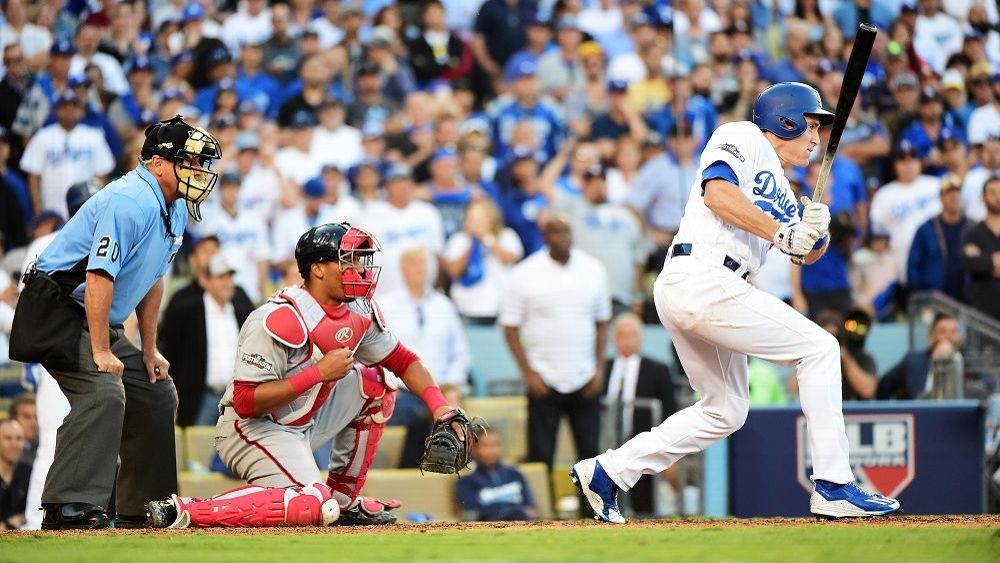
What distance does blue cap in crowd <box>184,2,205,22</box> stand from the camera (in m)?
13.0

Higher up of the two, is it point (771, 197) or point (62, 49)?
point (62, 49)

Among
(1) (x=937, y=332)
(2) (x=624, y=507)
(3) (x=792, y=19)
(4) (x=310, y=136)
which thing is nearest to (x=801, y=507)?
(2) (x=624, y=507)

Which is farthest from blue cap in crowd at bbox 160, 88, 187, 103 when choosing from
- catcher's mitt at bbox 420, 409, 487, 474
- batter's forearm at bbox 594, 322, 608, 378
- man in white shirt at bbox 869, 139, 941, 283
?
catcher's mitt at bbox 420, 409, 487, 474

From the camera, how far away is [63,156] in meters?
11.4

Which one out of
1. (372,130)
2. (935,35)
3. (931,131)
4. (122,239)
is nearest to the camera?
(122,239)

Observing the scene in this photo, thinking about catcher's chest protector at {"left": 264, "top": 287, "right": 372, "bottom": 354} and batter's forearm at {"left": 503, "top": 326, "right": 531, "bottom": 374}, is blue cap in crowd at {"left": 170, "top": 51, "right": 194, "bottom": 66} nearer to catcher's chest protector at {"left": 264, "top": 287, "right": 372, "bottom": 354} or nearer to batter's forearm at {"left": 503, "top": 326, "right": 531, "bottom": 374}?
batter's forearm at {"left": 503, "top": 326, "right": 531, "bottom": 374}

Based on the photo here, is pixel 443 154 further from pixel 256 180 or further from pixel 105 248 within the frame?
pixel 105 248

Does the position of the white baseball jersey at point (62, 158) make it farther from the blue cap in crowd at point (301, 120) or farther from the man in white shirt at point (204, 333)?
the man in white shirt at point (204, 333)

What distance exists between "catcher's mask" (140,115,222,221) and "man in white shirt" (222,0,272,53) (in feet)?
24.0

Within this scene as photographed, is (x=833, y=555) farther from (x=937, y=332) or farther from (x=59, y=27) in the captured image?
(x=59, y=27)

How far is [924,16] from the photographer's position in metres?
13.9

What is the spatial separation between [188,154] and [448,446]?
1.57 metres

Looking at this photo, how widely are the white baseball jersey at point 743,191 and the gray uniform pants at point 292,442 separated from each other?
1593 mm

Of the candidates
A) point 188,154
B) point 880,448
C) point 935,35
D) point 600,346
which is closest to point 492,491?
point 600,346
